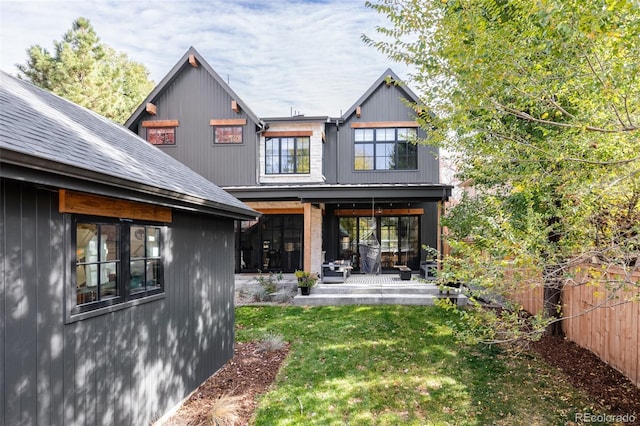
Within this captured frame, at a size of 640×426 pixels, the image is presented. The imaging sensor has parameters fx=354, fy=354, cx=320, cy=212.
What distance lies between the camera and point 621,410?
420 centimetres

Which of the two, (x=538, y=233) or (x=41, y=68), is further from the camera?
(x=41, y=68)

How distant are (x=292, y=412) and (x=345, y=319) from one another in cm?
429

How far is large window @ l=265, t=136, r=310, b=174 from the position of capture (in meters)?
13.6

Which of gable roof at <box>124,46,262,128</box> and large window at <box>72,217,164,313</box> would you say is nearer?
large window at <box>72,217,164,313</box>

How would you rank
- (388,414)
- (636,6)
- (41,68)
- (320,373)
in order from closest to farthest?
(636,6)
(388,414)
(320,373)
(41,68)

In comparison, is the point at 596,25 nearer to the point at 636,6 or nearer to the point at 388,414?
the point at 636,6

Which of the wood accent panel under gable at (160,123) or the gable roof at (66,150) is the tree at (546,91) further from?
the wood accent panel under gable at (160,123)

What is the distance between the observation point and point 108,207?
359 cm

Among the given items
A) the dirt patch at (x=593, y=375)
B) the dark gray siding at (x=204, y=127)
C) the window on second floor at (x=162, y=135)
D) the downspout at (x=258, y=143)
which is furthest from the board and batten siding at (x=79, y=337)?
the window on second floor at (x=162, y=135)

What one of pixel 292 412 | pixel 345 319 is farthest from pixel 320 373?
pixel 345 319

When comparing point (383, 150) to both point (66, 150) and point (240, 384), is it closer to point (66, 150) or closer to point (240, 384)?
point (240, 384)

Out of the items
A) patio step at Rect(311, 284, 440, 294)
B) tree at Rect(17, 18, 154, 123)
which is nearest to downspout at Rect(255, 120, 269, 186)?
patio step at Rect(311, 284, 440, 294)

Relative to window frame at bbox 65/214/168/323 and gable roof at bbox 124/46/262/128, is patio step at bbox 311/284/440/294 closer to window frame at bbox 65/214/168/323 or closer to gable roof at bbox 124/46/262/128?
gable roof at bbox 124/46/262/128

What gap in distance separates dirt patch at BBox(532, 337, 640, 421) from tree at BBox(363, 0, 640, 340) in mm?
1742
